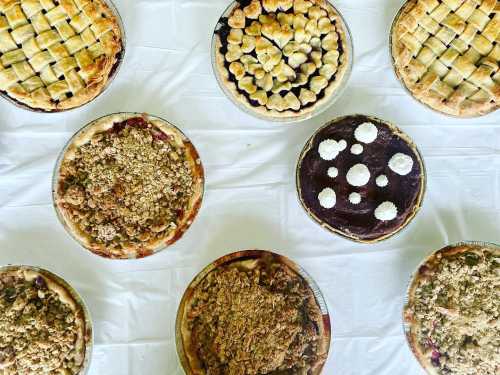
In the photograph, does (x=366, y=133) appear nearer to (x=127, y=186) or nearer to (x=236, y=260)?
(x=236, y=260)

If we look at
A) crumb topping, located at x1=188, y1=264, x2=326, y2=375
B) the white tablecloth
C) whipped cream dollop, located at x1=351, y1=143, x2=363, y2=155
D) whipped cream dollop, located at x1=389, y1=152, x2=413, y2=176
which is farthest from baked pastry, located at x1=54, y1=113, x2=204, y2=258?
whipped cream dollop, located at x1=389, y1=152, x2=413, y2=176

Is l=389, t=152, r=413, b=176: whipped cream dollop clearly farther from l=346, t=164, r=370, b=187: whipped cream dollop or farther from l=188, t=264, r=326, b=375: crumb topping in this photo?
l=188, t=264, r=326, b=375: crumb topping

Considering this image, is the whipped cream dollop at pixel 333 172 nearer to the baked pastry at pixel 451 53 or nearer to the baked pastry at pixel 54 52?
the baked pastry at pixel 451 53

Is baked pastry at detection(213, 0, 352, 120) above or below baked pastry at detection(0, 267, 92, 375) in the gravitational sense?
above

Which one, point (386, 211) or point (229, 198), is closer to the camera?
point (386, 211)

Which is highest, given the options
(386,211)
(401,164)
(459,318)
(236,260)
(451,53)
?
(451,53)

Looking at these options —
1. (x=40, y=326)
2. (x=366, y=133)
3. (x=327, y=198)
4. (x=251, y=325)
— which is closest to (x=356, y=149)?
(x=366, y=133)

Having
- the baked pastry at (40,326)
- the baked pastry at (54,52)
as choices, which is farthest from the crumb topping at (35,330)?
the baked pastry at (54,52)
